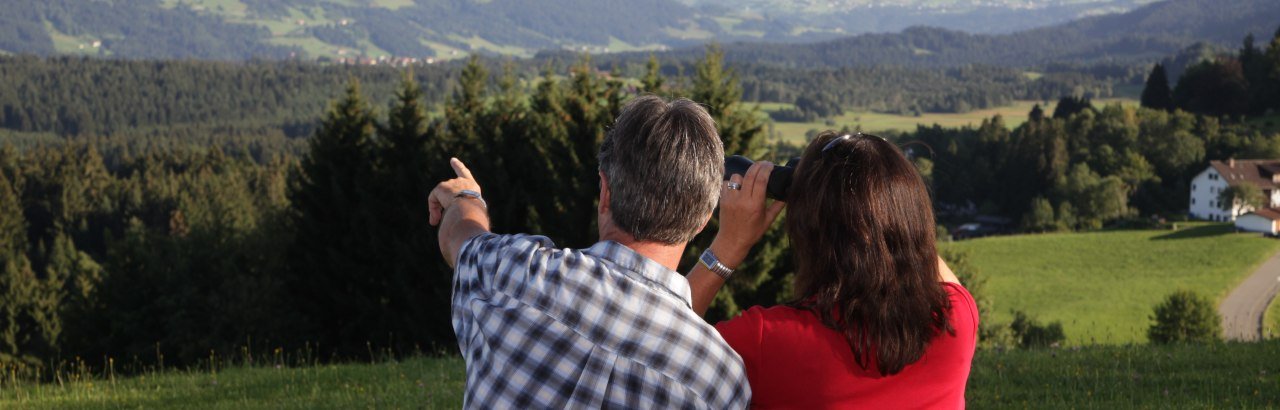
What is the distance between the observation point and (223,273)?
30.5 metres

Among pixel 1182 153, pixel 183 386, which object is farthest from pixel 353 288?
pixel 1182 153

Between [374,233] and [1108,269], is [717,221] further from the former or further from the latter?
[1108,269]

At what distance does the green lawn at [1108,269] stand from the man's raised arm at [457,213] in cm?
3609

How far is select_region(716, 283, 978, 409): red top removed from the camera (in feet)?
9.77

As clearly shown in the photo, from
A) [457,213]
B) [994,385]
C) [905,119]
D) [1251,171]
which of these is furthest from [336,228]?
[905,119]

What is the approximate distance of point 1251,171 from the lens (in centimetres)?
8325

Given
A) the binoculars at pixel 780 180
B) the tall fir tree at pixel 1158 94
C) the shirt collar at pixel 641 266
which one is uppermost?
the binoculars at pixel 780 180

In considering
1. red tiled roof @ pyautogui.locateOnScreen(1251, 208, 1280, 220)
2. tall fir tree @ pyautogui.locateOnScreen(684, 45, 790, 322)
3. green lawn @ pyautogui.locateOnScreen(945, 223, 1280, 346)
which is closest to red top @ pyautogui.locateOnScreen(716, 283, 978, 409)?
tall fir tree @ pyautogui.locateOnScreen(684, 45, 790, 322)

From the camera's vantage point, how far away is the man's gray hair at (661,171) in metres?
3.04

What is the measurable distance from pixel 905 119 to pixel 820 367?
165640mm

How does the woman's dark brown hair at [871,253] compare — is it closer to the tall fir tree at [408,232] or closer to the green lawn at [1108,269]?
the tall fir tree at [408,232]

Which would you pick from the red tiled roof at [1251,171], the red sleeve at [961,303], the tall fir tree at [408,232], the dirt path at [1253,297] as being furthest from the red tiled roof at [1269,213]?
the red sleeve at [961,303]

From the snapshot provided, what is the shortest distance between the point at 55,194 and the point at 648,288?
100 meters

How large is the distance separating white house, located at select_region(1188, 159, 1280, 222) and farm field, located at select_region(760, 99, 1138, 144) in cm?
4665
